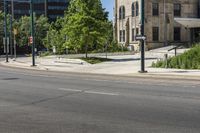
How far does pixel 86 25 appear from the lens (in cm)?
4644

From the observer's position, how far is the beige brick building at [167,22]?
6512 cm

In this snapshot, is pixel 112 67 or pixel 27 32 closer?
pixel 112 67

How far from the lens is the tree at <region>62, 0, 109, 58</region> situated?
46250 millimetres

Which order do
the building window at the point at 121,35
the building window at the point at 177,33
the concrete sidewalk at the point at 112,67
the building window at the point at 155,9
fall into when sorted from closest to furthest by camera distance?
the concrete sidewalk at the point at 112,67
the building window at the point at 155,9
the building window at the point at 177,33
the building window at the point at 121,35

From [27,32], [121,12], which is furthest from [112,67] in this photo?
[27,32]

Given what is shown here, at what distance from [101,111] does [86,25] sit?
110ft

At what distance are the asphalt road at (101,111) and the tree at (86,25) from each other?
27052 mm

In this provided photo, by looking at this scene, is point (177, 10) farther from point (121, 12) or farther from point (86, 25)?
point (86, 25)

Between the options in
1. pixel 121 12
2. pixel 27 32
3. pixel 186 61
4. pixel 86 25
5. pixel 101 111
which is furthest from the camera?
pixel 27 32

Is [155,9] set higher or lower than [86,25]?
higher

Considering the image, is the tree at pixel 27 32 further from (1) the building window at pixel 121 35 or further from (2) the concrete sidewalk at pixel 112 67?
(2) the concrete sidewalk at pixel 112 67

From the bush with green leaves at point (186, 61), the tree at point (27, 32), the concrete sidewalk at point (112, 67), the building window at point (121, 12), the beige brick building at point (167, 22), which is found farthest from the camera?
the tree at point (27, 32)

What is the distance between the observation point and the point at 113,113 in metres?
13.0

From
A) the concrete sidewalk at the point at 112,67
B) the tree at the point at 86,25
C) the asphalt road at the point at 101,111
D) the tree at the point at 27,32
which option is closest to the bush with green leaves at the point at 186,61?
the concrete sidewalk at the point at 112,67
